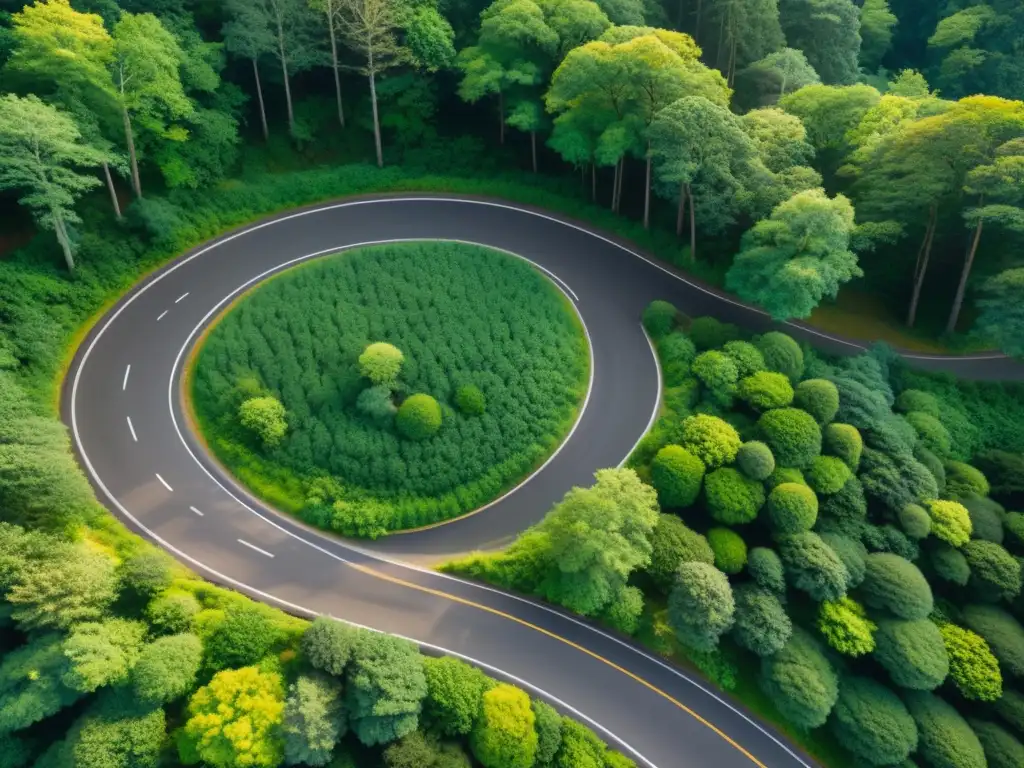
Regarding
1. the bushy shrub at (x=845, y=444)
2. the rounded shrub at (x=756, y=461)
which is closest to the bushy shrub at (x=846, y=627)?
the rounded shrub at (x=756, y=461)

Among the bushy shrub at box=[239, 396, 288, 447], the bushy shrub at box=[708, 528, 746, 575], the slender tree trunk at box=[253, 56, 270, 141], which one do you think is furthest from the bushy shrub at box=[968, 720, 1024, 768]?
the slender tree trunk at box=[253, 56, 270, 141]

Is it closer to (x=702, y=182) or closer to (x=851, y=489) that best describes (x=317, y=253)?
(x=702, y=182)

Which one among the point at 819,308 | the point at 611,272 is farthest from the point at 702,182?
the point at 819,308

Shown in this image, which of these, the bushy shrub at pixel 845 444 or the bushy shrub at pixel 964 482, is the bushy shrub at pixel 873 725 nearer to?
the bushy shrub at pixel 845 444

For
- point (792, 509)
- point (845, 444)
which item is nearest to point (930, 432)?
point (845, 444)

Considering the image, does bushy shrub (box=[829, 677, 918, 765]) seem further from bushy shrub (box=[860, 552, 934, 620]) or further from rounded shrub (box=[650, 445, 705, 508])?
rounded shrub (box=[650, 445, 705, 508])

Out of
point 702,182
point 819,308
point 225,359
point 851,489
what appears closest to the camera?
point 851,489

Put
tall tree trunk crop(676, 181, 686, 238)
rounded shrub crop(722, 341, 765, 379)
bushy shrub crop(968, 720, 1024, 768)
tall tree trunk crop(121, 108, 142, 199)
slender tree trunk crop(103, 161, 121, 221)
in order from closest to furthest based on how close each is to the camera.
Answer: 1. bushy shrub crop(968, 720, 1024, 768)
2. rounded shrub crop(722, 341, 765, 379)
3. tall tree trunk crop(121, 108, 142, 199)
4. slender tree trunk crop(103, 161, 121, 221)
5. tall tree trunk crop(676, 181, 686, 238)
